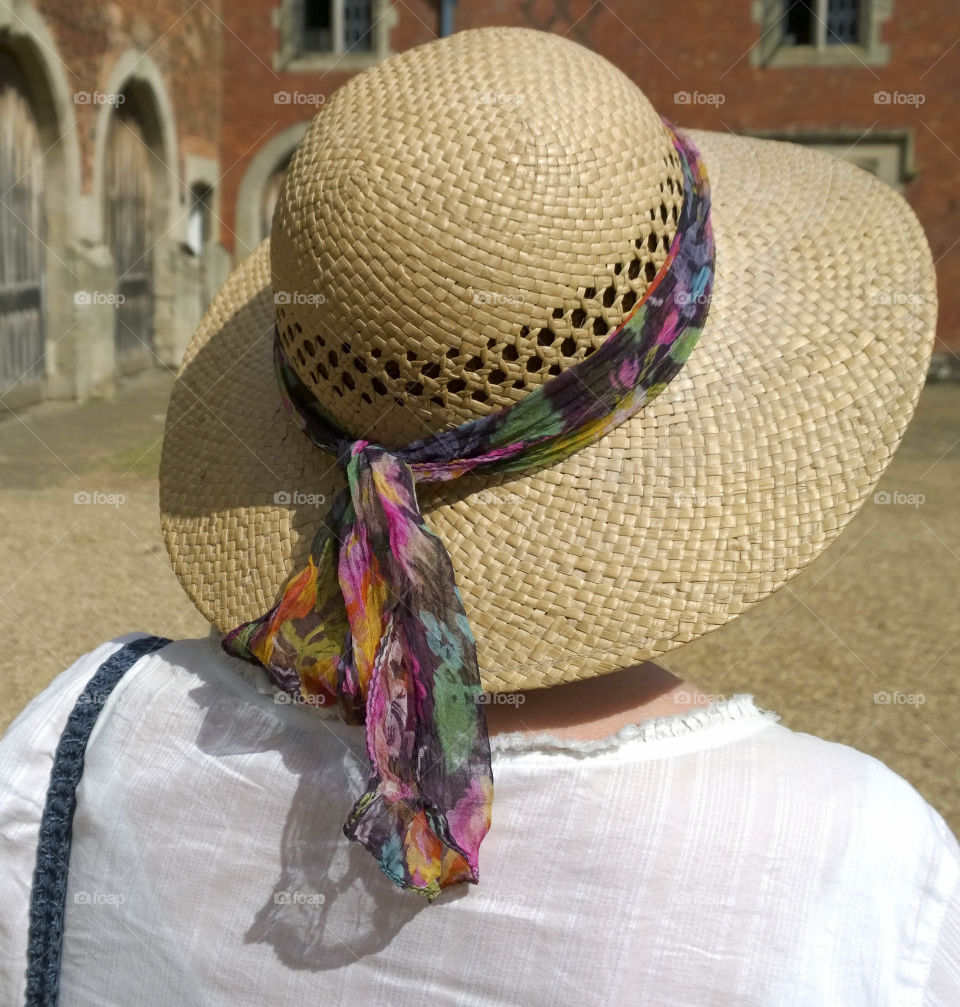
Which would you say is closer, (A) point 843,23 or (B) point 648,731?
(B) point 648,731

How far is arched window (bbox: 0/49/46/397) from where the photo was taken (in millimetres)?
8672

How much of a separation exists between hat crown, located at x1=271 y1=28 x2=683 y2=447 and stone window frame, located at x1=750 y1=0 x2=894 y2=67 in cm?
1192

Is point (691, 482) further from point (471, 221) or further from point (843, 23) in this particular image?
point (843, 23)

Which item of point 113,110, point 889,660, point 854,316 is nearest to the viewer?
point 854,316

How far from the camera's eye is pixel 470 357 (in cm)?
103

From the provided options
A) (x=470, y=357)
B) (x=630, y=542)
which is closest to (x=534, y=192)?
(x=470, y=357)

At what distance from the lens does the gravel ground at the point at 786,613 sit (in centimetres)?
405

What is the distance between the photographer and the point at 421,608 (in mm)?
1032

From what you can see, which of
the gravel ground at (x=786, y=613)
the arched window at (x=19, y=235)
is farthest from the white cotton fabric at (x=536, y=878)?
the arched window at (x=19, y=235)

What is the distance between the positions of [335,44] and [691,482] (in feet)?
41.1

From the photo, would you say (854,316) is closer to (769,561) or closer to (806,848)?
(769,561)

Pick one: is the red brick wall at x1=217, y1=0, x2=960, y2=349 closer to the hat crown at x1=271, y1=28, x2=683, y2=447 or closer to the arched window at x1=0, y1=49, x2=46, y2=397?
the arched window at x1=0, y1=49, x2=46, y2=397

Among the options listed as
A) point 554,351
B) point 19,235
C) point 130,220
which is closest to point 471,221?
point 554,351

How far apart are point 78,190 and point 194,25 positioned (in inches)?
132
